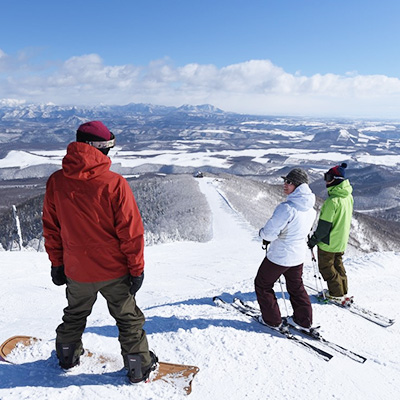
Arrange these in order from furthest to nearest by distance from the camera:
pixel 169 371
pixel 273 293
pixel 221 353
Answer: pixel 273 293, pixel 221 353, pixel 169 371

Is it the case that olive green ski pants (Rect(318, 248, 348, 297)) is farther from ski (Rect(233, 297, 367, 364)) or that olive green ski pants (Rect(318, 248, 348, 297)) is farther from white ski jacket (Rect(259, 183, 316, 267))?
white ski jacket (Rect(259, 183, 316, 267))

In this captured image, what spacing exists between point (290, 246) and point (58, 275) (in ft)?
9.54

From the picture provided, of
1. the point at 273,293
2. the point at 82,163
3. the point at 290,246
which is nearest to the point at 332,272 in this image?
the point at 273,293

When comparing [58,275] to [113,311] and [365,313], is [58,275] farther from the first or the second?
[365,313]

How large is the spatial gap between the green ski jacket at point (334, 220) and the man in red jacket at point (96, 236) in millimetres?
3608

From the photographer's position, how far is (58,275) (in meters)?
3.42

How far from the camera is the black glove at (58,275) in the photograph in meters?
3.40

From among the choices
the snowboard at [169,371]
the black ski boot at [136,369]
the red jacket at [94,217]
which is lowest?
the snowboard at [169,371]

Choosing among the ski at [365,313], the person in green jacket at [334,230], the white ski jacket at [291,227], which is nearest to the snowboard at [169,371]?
the white ski jacket at [291,227]

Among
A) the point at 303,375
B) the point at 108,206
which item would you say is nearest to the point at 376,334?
the point at 303,375

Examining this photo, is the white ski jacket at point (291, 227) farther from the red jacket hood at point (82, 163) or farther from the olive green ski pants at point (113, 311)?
the red jacket hood at point (82, 163)

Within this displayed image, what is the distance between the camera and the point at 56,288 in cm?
879

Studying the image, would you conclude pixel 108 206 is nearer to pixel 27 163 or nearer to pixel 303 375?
pixel 303 375

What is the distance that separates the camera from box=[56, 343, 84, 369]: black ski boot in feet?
11.6
